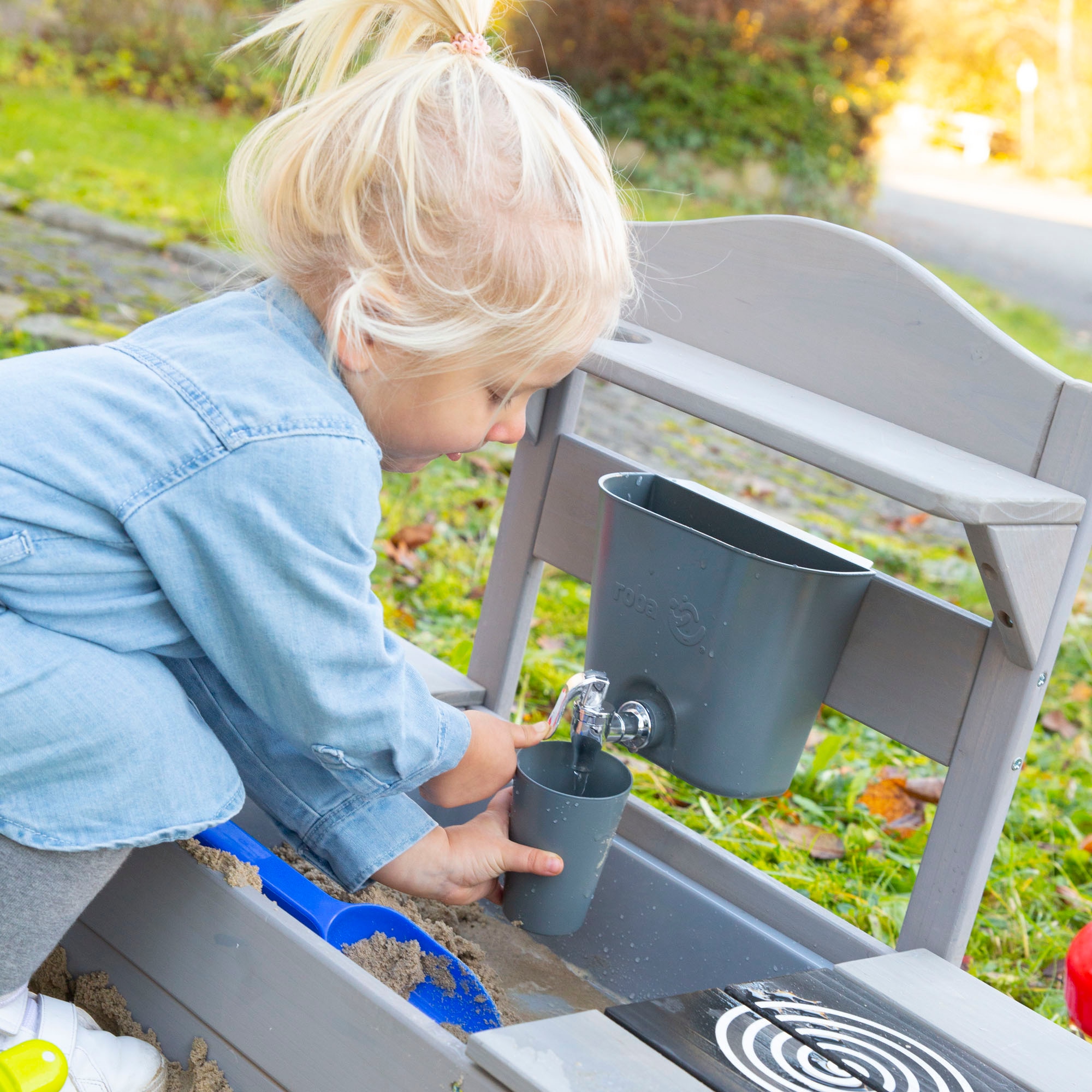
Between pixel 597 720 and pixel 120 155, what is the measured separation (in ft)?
18.3

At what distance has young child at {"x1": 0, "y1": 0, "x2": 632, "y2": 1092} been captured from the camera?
1031 millimetres

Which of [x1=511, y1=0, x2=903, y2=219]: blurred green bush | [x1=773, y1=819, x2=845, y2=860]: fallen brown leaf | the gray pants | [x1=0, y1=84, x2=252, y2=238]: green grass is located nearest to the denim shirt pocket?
the gray pants

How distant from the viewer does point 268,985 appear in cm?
105

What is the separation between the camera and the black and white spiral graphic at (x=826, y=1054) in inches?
36.3

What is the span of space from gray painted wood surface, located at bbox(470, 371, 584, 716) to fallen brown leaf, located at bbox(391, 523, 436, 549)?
3.06 ft


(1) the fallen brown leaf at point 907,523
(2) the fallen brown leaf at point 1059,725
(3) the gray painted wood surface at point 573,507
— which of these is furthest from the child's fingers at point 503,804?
(1) the fallen brown leaf at point 907,523

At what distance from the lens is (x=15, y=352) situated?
2949 mm

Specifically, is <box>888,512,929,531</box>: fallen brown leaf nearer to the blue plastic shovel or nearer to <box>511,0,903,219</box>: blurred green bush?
the blue plastic shovel

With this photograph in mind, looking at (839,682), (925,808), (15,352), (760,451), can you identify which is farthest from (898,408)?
(760,451)

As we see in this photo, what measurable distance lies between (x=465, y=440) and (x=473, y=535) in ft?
5.62

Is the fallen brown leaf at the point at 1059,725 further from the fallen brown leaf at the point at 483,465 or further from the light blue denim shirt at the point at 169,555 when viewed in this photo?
the light blue denim shirt at the point at 169,555

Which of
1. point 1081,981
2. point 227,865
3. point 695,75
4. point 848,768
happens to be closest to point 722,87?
point 695,75

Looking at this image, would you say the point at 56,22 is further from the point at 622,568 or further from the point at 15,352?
the point at 622,568

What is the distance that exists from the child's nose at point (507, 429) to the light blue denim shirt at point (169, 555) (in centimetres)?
13
